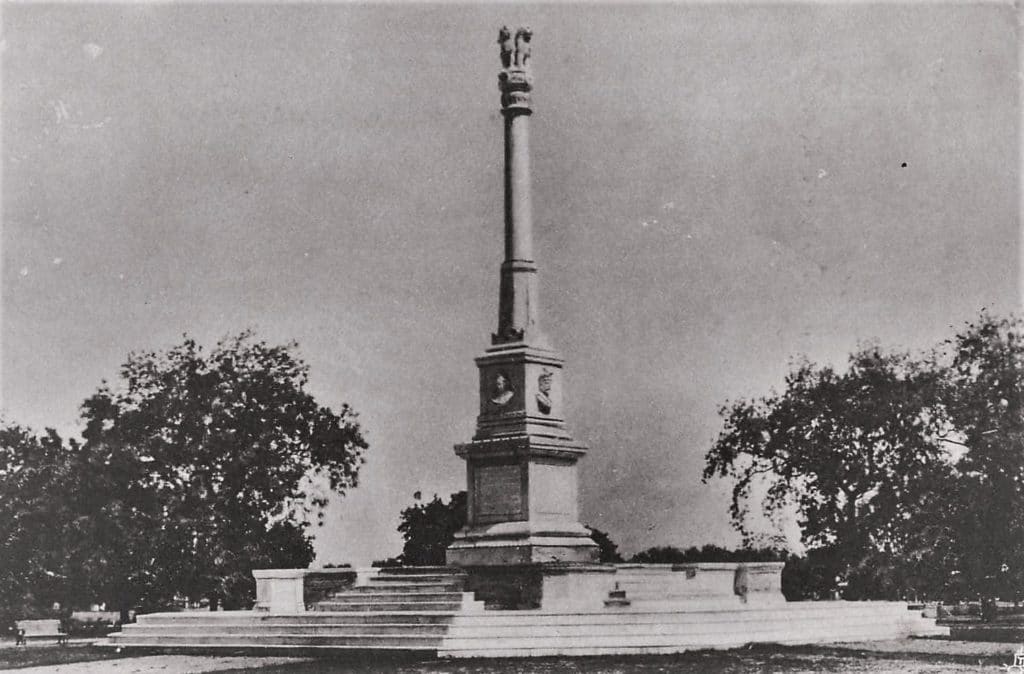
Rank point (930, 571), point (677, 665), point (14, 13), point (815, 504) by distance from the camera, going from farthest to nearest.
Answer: point (815, 504)
point (930, 571)
point (14, 13)
point (677, 665)

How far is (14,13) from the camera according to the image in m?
25.0

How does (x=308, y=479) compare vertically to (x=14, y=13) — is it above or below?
below

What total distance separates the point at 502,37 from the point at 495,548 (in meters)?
10.4

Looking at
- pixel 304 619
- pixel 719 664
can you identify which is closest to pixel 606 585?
pixel 304 619

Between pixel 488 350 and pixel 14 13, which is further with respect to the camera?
pixel 488 350

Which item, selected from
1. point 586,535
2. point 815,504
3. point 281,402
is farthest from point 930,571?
point 281,402

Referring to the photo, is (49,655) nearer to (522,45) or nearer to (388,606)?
(388,606)

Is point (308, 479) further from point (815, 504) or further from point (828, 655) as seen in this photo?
point (828, 655)

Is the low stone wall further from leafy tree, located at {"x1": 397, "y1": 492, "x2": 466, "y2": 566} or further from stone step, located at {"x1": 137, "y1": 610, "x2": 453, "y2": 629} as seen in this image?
leafy tree, located at {"x1": 397, "y1": 492, "x2": 466, "y2": 566}

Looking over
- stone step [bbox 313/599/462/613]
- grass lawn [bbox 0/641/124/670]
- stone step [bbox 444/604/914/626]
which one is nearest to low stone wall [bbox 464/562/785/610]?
stone step [bbox 444/604/914/626]

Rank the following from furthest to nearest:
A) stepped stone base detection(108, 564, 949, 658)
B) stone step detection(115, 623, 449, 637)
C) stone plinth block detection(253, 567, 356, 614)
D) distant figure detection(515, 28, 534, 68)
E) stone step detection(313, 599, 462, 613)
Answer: distant figure detection(515, 28, 534, 68) < stone plinth block detection(253, 567, 356, 614) < stone step detection(313, 599, 462, 613) < stone step detection(115, 623, 449, 637) < stepped stone base detection(108, 564, 949, 658)

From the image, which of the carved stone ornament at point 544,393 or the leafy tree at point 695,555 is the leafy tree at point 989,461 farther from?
the carved stone ornament at point 544,393

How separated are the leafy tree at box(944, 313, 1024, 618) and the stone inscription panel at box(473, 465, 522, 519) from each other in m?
16.1

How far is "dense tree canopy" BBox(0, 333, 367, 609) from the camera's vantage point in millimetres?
38188
